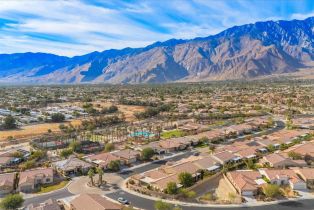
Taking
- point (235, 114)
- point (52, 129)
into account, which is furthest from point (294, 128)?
point (52, 129)

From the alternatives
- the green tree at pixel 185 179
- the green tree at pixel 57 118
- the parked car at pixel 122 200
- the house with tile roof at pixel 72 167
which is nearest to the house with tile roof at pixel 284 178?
the green tree at pixel 185 179

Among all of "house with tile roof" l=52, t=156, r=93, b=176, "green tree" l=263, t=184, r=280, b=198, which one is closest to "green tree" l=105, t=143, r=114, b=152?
"house with tile roof" l=52, t=156, r=93, b=176

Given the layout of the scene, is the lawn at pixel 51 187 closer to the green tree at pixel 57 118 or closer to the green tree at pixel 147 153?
the green tree at pixel 147 153

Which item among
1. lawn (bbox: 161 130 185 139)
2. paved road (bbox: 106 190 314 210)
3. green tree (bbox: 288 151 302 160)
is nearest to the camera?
paved road (bbox: 106 190 314 210)

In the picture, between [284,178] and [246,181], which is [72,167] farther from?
[284,178]

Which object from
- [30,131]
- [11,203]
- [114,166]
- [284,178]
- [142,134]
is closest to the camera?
[11,203]

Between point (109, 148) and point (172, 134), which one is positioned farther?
point (172, 134)

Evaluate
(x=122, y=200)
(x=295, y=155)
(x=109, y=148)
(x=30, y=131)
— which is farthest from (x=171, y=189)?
(x=30, y=131)

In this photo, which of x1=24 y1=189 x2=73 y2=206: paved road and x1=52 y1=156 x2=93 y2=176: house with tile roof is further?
x1=52 y1=156 x2=93 y2=176: house with tile roof

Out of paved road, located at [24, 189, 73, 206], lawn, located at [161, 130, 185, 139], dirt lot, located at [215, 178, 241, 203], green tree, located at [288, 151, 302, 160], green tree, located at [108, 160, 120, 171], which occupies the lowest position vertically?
paved road, located at [24, 189, 73, 206]

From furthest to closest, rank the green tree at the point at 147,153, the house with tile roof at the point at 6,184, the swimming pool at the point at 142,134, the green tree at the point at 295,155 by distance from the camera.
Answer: the swimming pool at the point at 142,134
the green tree at the point at 147,153
the green tree at the point at 295,155
the house with tile roof at the point at 6,184

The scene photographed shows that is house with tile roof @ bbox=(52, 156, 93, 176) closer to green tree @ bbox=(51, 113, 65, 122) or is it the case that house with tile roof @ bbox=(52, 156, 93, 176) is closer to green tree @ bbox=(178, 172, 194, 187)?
green tree @ bbox=(178, 172, 194, 187)

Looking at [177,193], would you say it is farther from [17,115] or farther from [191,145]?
[17,115]
